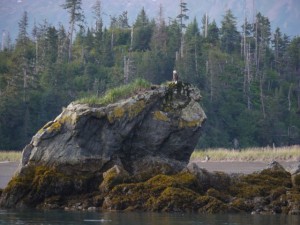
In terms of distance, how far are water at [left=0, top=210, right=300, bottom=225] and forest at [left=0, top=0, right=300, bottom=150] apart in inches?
1836

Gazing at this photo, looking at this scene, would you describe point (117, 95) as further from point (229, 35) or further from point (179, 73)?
point (229, 35)

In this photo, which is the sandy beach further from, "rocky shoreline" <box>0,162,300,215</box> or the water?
the water

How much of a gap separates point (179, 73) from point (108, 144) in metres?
58.1

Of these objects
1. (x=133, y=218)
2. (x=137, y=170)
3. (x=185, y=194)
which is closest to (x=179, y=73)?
(x=137, y=170)

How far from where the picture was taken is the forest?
85.0 metres

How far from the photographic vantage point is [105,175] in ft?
109

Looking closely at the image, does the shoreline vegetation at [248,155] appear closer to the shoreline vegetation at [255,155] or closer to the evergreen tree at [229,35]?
the shoreline vegetation at [255,155]

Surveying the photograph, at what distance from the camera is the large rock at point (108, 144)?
111 feet

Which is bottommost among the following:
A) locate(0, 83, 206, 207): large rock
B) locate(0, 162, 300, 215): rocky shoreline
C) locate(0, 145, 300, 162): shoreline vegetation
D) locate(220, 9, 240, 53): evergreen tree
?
locate(0, 162, 300, 215): rocky shoreline

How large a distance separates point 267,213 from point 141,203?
182 inches

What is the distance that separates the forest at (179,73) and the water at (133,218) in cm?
4664

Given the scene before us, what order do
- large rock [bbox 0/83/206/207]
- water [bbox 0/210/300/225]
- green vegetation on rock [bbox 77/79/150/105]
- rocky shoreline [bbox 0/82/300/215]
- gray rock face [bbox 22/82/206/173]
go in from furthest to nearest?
green vegetation on rock [bbox 77/79/150/105] → gray rock face [bbox 22/82/206/173] → large rock [bbox 0/83/206/207] → rocky shoreline [bbox 0/82/300/215] → water [bbox 0/210/300/225]

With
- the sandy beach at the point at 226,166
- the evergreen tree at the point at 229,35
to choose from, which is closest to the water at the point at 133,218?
the sandy beach at the point at 226,166

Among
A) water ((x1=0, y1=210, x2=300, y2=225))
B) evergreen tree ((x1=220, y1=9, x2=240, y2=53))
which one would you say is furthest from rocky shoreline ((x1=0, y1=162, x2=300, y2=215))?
evergreen tree ((x1=220, y1=9, x2=240, y2=53))
